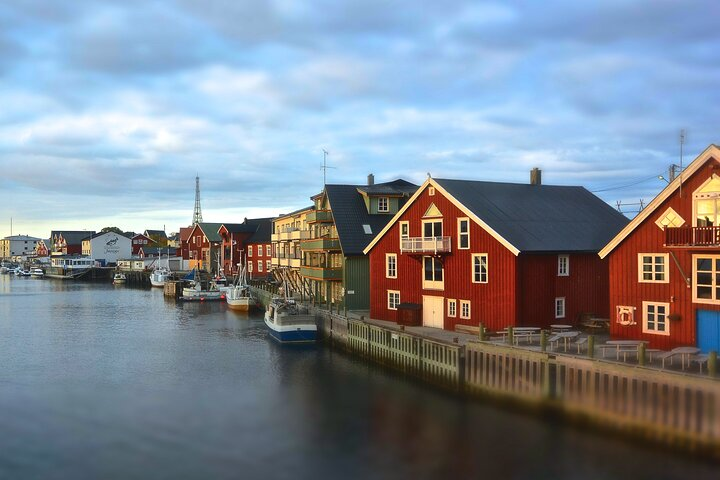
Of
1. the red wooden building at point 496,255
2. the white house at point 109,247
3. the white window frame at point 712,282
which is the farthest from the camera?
the white house at point 109,247

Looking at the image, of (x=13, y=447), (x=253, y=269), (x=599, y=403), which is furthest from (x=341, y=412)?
(x=253, y=269)

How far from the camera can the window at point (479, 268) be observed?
3353 centimetres

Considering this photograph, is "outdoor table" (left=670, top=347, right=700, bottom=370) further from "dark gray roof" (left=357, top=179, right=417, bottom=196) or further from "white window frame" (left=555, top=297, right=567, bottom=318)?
"dark gray roof" (left=357, top=179, right=417, bottom=196)

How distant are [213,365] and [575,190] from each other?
26.9 m

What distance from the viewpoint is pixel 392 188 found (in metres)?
51.7

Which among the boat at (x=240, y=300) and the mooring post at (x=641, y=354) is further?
the boat at (x=240, y=300)

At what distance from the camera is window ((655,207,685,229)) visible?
1004 inches

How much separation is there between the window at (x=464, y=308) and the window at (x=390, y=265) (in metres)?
6.63

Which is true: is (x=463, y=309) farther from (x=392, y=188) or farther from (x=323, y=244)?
(x=392, y=188)

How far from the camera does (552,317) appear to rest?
110ft

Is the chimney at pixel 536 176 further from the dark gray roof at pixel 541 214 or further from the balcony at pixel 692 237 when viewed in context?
the balcony at pixel 692 237

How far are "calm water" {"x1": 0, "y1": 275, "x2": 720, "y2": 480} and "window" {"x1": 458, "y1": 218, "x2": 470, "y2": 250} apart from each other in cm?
824

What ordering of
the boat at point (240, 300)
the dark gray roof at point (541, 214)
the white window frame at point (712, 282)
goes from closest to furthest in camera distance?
the white window frame at point (712, 282) → the dark gray roof at point (541, 214) → the boat at point (240, 300)

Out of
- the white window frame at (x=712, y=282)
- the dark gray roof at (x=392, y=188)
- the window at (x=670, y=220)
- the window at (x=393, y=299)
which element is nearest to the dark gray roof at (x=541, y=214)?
the window at (x=670, y=220)
